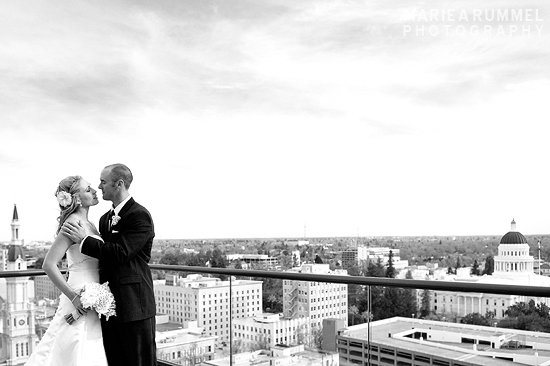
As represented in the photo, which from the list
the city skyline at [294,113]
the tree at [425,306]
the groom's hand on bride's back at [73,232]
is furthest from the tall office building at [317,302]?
the city skyline at [294,113]

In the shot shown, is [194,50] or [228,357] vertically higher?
[194,50]

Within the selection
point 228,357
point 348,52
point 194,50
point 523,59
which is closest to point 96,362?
point 228,357

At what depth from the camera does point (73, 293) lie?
2516 millimetres

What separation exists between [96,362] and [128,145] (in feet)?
78.8

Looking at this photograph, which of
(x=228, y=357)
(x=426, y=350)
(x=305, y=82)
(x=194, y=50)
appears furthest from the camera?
(x=305, y=82)

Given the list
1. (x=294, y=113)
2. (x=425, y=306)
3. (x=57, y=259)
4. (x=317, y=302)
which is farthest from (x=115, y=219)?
(x=294, y=113)

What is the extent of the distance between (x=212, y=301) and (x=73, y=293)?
5.26 feet

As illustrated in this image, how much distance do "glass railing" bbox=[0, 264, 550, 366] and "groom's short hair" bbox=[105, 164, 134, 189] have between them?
811 mm

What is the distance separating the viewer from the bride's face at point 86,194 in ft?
8.33

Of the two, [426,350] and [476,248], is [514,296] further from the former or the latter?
[476,248]

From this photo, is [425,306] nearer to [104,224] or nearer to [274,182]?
[104,224]

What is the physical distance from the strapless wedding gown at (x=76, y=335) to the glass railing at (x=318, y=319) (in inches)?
10.0

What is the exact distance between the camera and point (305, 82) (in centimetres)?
3612

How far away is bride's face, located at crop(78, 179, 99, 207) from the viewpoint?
2540 millimetres
